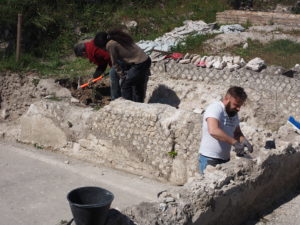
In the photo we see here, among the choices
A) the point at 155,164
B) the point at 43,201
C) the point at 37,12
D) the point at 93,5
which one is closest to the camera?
the point at 43,201

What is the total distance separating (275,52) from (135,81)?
455 cm

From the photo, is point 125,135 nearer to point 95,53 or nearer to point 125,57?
point 125,57

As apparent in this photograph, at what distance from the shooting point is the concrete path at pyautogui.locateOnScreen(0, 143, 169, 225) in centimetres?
518

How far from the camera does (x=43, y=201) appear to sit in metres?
5.49

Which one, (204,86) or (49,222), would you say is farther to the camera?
(204,86)

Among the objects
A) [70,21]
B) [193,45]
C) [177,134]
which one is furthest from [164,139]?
[70,21]

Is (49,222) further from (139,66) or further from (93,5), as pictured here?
(93,5)

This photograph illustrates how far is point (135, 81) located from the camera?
287 inches

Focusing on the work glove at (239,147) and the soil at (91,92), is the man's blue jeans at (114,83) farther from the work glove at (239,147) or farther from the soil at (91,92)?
the work glove at (239,147)

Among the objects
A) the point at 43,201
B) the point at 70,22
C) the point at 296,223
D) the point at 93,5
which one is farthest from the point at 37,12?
the point at 296,223

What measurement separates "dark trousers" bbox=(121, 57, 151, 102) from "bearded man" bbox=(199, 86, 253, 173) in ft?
A: 9.69

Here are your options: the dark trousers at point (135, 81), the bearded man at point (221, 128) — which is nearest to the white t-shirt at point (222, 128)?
the bearded man at point (221, 128)

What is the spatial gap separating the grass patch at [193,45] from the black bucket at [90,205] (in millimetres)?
7412

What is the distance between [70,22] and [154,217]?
10.3m
